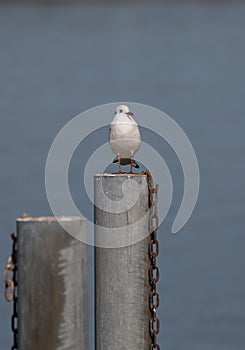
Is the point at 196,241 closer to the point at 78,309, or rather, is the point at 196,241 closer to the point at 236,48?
the point at 236,48

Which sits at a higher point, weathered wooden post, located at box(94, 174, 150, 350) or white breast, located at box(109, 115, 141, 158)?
white breast, located at box(109, 115, 141, 158)

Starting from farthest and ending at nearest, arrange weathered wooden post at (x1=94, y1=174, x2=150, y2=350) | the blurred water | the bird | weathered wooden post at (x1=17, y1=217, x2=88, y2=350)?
the blurred water, the bird, weathered wooden post at (x1=94, y1=174, x2=150, y2=350), weathered wooden post at (x1=17, y1=217, x2=88, y2=350)

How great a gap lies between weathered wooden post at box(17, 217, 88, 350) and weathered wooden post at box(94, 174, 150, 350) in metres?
0.42

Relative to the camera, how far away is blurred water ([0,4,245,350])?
28.7 ft

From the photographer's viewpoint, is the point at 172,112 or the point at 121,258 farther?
the point at 172,112

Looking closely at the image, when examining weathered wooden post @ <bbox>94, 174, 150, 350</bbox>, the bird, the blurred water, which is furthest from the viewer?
the blurred water

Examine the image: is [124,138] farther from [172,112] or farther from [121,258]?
[172,112]

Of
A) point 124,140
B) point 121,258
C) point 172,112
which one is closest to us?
point 121,258

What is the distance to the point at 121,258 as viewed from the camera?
3.46m

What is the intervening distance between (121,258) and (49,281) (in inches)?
20.7

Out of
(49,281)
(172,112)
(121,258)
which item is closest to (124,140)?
(121,258)

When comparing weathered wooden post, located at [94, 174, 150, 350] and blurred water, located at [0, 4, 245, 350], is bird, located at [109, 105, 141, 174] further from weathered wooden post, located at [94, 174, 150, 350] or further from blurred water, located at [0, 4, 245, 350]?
blurred water, located at [0, 4, 245, 350]

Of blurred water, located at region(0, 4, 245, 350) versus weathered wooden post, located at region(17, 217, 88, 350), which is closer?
weathered wooden post, located at region(17, 217, 88, 350)

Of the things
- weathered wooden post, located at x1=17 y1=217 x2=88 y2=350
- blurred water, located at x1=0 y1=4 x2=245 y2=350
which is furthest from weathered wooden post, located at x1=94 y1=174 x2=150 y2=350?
blurred water, located at x1=0 y1=4 x2=245 y2=350
